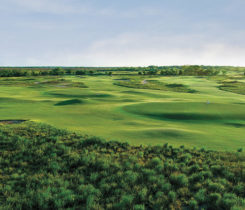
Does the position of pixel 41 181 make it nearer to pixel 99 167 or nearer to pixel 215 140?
pixel 99 167

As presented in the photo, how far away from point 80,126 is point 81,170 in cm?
826

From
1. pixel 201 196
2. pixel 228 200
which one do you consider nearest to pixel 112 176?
pixel 201 196

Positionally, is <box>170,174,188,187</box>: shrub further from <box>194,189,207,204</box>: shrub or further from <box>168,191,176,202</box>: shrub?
<box>168,191,176,202</box>: shrub

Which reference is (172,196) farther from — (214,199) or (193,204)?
(214,199)

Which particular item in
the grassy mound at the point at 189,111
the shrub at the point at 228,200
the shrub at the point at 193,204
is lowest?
the shrub at the point at 193,204

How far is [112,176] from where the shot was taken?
30.6 feet

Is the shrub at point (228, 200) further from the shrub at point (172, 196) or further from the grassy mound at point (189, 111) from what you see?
the grassy mound at point (189, 111)

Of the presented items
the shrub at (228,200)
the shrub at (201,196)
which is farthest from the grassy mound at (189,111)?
the shrub at (228,200)

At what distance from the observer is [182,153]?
11.8 metres

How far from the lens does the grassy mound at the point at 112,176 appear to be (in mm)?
7477

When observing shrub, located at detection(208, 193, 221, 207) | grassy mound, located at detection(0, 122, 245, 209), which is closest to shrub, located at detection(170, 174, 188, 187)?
grassy mound, located at detection(0, 122, 245, 209)

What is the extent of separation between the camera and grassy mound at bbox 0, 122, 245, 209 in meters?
7.48

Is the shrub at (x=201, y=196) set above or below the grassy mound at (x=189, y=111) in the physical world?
below

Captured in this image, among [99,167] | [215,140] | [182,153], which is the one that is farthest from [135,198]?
[215,140]
